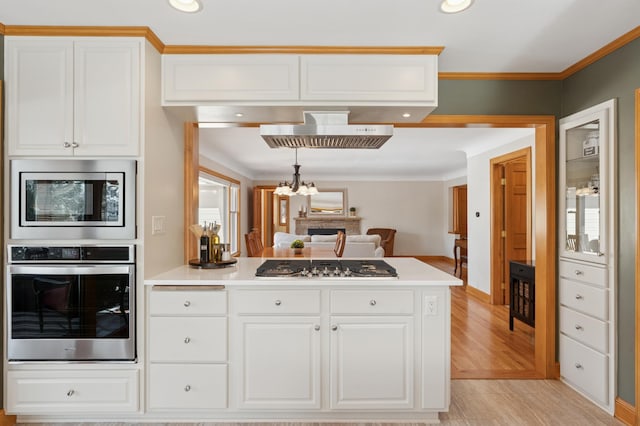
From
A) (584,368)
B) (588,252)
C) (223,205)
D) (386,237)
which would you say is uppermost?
(223,205)

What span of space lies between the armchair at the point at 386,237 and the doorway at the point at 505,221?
14.3ft

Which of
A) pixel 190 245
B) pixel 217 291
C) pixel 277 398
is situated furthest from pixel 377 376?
pixel 190 245

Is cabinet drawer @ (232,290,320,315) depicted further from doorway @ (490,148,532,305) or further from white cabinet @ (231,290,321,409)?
doorway @ (490,148,532,305)

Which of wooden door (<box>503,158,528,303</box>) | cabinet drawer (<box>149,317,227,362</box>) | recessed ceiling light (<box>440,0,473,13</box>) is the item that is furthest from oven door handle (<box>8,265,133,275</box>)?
wooden door (<box>503,158,528,303</box>)

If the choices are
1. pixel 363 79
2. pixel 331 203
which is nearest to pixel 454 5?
pixel 363 79

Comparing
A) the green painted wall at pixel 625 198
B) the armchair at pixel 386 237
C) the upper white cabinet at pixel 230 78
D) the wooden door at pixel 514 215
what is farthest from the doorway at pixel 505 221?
the armchair at pixel 386 237

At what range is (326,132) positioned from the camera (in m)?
2.27

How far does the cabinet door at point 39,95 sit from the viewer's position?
Answer: 2.09m

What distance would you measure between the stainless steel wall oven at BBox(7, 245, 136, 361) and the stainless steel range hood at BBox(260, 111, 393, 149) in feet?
3.71

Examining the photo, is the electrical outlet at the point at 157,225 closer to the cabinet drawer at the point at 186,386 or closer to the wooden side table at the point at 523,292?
the cabinet drawer at the point at 186,386

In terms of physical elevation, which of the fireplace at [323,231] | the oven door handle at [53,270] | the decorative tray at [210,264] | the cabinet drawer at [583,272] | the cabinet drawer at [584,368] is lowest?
the cabinet drawer at [584,368]

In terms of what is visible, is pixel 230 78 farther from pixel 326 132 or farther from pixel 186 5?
pixel 326 132

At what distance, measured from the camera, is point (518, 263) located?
3928mm

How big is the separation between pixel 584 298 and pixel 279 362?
215 centimetres
